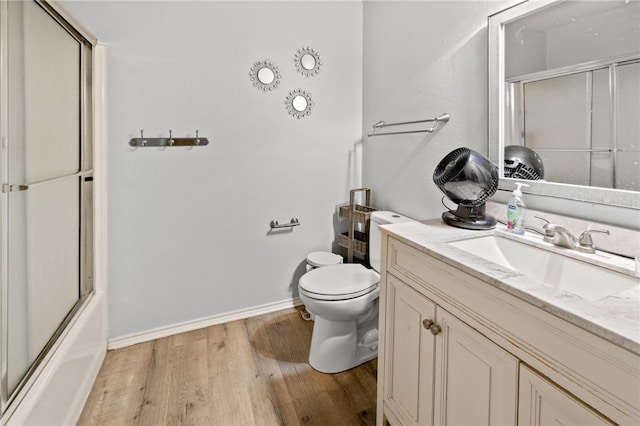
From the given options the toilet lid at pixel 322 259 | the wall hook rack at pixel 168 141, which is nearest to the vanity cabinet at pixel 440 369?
the toilet lid at pixel 322 259

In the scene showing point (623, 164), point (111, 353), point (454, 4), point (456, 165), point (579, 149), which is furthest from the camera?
point (111, 353)

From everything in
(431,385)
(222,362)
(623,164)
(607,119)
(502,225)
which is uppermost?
(607,119)

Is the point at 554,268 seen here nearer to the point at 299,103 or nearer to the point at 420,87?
the point at 420,87

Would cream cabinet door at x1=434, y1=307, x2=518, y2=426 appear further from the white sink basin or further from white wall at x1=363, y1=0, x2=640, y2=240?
white wall at x1=363, y1=0, x2=640, y2=240

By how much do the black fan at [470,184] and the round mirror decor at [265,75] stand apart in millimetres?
1323

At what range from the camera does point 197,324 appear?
7.22ft

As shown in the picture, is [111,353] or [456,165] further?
[111,353]

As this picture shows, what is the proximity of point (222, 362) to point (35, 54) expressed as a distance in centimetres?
160

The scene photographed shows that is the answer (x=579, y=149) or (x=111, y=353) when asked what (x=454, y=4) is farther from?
(x=111, y=353)

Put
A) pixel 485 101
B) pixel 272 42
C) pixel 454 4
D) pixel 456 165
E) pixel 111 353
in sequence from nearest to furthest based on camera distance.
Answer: pixel 456 165 → pixel 485 101 → pixel 454 4 → pixel 111 353 → pixel 272 42

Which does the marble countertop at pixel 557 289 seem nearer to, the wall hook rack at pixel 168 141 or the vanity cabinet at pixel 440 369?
the vanity cabinet at pixel 440 369

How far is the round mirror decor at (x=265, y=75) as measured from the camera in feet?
7.08

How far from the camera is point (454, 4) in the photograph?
165 cm

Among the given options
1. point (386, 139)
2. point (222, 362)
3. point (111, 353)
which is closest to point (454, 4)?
point (386, 139)
